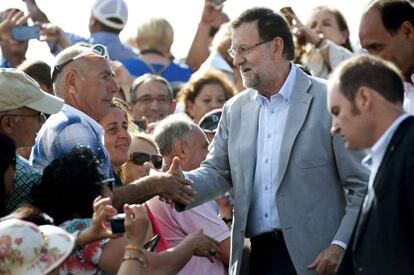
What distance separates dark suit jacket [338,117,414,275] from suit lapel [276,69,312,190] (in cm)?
158

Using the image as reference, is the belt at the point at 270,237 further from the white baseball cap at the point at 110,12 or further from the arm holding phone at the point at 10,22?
the white baseball cap at the point at 110,12

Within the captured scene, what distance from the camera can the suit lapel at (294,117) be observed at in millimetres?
7555

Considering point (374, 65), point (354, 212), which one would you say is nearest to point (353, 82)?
point (374, 65)

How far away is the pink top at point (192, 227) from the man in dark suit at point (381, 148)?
225cm

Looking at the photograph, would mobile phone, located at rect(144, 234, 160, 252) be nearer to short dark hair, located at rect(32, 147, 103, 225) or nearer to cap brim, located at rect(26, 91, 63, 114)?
short dark hair, located at rect(32, 147, 103, 225)

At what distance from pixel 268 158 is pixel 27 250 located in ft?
6.66

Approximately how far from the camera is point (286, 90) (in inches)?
307

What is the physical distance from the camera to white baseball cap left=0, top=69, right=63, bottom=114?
7.53m

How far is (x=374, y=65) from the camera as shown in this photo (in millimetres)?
5988

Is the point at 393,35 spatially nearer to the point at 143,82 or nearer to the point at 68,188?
the point at 68,188

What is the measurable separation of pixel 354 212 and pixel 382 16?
61.9 inches

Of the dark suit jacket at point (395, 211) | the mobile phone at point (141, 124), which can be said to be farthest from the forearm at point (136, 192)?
the mobile phone at point (141, 124)

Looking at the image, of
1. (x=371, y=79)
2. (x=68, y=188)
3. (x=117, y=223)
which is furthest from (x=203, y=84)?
(x=371, y=79)

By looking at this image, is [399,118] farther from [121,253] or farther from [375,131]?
[121,253]
